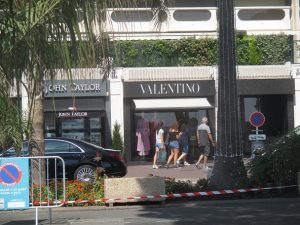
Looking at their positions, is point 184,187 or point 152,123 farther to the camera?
point 152,123

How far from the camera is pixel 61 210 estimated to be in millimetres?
13523

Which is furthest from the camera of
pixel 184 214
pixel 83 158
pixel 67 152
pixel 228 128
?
pixel 67 152

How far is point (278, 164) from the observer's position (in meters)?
14.3

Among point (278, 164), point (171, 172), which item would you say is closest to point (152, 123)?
point (171, 172)

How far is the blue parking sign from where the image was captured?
369 inches

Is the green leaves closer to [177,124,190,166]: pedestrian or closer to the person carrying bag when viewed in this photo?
[177,124,190,166]: pedestrian

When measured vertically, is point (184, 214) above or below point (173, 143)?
below

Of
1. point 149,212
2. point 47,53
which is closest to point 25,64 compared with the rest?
point 47,53

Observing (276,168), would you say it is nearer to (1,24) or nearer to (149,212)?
(149,212)

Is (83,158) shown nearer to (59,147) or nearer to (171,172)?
(59,147)

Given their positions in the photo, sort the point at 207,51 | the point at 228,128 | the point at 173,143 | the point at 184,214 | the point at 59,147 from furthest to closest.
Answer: the point at 207,51 < the point at 173,143 < the point at 59,147 < the point at 228,128 < the point at 184,214

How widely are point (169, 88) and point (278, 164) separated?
13.4 m

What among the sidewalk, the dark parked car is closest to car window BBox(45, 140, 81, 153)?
the dark parked car

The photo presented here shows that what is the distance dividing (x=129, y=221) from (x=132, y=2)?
762 centimetres
